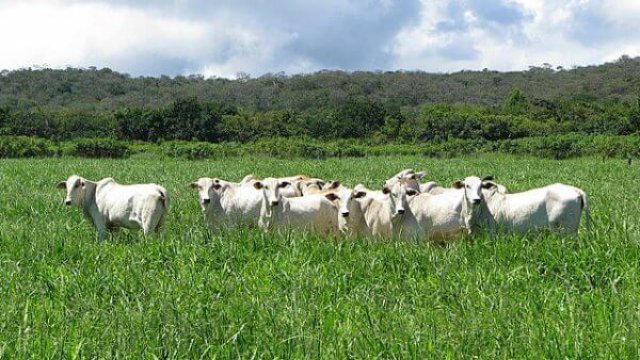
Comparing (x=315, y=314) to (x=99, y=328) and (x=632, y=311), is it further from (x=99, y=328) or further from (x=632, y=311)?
(x=632, y=311)

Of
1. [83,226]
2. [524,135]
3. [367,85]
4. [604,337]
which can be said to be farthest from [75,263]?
[367,85]

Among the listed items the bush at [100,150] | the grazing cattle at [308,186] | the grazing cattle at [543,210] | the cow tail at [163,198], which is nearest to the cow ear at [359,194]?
the grazing cattle at [543,210]

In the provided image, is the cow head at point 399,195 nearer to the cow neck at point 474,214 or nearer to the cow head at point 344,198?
the cow head at point 344,198

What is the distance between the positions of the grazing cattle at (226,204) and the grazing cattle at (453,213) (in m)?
2.86

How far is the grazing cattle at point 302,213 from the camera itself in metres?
Result: 10.9

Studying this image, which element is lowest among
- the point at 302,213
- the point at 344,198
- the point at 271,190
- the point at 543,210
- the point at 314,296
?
the point at 314,296

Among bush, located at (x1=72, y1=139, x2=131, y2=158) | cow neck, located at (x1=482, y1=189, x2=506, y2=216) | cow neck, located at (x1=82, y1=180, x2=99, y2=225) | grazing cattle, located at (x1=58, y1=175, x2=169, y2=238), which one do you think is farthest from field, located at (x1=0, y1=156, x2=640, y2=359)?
bush, located at (x1=72, y1=139, x2=131, y2=158)

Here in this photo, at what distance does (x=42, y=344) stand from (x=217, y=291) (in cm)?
202

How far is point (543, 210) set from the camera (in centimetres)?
983

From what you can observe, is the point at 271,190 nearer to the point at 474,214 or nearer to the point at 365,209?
the point at 365,209

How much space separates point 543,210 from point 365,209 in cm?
268

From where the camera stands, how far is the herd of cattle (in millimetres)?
9859

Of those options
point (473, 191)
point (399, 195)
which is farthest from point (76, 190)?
point (473, 191)

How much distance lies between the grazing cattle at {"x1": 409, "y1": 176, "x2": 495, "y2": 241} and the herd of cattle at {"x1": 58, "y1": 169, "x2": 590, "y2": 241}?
1 centimetres
